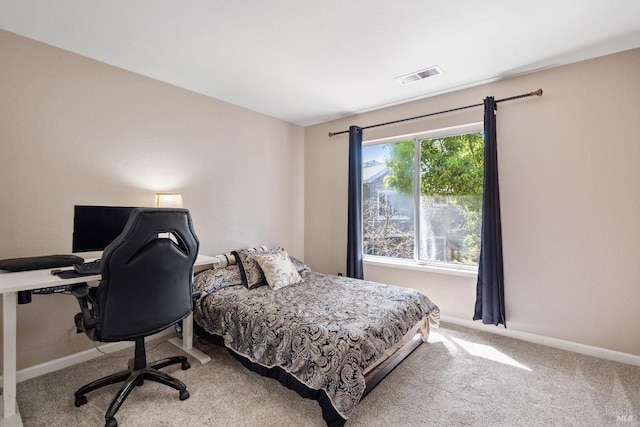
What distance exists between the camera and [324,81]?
2.96 m

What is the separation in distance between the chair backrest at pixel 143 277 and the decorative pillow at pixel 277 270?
1.06m

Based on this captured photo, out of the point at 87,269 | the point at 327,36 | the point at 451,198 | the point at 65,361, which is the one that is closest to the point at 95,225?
the point at 87,269

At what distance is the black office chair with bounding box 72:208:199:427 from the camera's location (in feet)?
5.33

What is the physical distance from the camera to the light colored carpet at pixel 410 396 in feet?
5.72

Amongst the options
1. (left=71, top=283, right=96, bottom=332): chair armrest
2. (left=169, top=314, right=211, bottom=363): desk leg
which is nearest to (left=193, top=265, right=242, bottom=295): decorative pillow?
(left=169, top=314, right=211, bottom=363): desk leg

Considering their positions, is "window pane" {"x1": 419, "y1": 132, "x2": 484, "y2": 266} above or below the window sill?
above

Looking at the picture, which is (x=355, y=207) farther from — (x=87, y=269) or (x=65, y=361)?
(x=65, y=361)

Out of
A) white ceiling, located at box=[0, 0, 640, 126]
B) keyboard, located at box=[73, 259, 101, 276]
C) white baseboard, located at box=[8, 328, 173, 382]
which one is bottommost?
white baseboard, located at box=[8, 328, 173, 382]

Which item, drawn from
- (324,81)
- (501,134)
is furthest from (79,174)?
(501,134)

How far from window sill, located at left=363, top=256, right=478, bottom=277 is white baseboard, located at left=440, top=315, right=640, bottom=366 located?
0.50m

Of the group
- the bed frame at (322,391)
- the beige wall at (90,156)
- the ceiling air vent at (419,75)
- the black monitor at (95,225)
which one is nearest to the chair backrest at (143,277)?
the bed frame at (322,391)

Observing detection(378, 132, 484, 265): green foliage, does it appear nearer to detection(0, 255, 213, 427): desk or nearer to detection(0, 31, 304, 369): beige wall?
detection(0, 31, 304, 369): beige wall

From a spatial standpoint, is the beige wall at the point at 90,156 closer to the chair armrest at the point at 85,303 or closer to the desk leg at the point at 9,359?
the desk leg at the point at 9,359

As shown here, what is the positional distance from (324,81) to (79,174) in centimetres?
233
